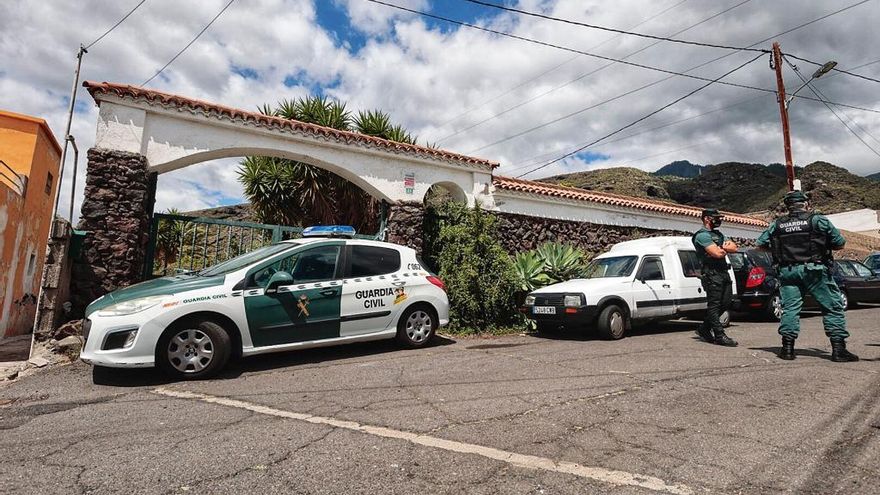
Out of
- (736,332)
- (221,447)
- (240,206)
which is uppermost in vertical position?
(240,206)

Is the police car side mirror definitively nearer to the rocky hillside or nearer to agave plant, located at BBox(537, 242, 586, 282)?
agave plant, located at BBox(537, 242, 586, 282)

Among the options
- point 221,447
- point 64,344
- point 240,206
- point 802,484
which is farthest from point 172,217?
point 240,206

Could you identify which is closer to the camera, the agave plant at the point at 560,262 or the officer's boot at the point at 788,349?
the officer's boot at the point at 788,349

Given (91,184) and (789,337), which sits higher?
(91,184)

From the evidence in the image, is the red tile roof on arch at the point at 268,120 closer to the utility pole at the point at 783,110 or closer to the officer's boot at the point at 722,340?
the officer's boot at the point at 722,340

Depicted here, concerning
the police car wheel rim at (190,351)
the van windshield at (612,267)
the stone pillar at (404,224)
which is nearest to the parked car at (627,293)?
the van windshield at (612,267)

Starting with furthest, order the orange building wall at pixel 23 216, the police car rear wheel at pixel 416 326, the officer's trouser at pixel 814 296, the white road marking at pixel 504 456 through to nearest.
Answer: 1. the orange building wall at pixel 23 216
2. the police car rear wheel at pixel 416 326
3. the officer's trouser at pixel 814 296
4. the white road marking at pixel 504 456

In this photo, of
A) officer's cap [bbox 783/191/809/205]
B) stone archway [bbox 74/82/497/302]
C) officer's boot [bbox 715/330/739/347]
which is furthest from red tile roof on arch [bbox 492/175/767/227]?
officer's cap [bbox 783/191/809/205]

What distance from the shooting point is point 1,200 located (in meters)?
8.20

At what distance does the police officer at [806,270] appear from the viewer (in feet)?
17.9

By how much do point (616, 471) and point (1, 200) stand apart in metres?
10.6

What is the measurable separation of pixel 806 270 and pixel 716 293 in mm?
1486

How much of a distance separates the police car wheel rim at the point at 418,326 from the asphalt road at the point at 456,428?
906mm

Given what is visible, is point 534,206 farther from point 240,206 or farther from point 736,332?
point 240,206
